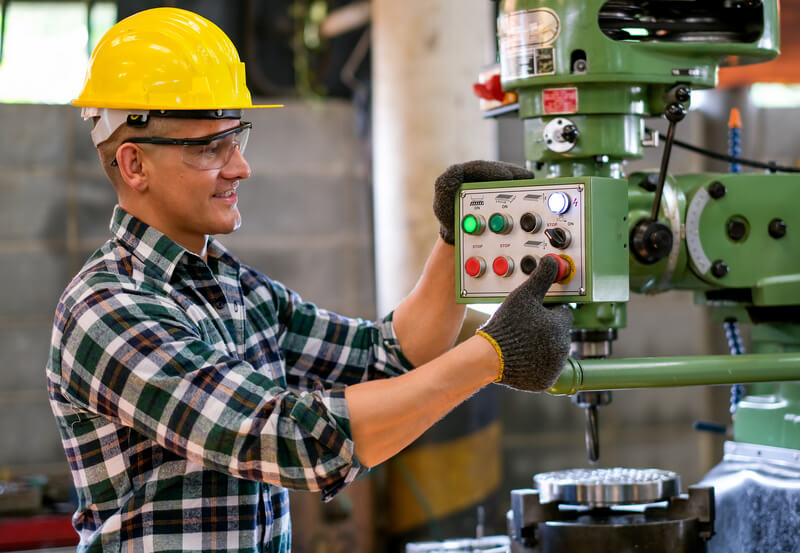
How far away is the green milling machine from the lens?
1354 millimetres

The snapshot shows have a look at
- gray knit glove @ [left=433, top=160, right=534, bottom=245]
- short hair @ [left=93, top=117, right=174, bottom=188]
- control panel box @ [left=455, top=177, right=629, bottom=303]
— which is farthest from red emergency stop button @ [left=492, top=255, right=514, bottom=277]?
short hair @ [left=93, top=117, right=174, bottom=188]

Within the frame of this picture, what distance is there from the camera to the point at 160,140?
1.38 metres

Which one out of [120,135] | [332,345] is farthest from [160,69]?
[332,345]

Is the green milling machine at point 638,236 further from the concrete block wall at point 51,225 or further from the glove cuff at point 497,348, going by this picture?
the concrete block wall at point 51,225

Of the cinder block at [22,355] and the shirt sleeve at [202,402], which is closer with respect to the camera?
the shirt sleeve at [202,402]

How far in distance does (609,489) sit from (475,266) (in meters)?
0.42

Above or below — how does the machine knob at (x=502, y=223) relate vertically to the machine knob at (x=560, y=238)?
above

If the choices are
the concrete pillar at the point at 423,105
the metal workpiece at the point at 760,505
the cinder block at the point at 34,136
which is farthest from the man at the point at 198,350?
the cinder block at the point at 34,136

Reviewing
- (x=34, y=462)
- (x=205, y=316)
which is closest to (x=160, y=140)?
(x=205, y=316)

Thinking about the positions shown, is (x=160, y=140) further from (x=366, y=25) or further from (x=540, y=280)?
A: (x=366, y=25)

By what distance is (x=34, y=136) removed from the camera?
3.77 m

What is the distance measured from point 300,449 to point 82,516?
0.43m

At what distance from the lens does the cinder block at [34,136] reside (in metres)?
3.74

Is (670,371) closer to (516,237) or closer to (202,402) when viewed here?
(516,237)
